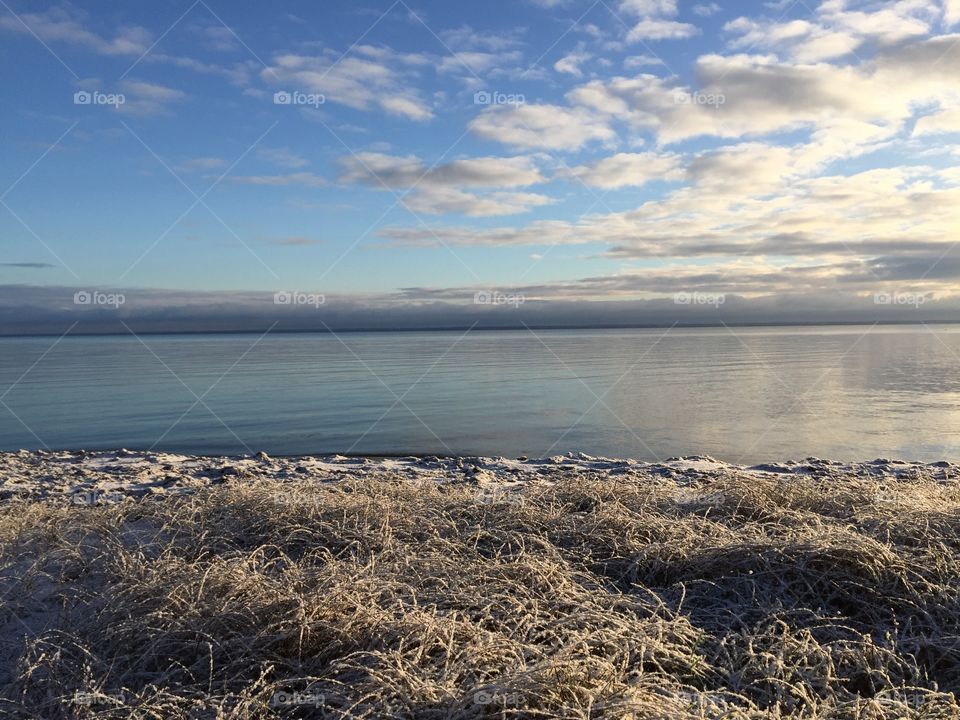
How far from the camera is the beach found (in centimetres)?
335

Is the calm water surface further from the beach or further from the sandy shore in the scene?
the beach

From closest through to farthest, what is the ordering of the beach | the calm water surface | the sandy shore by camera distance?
the beach < the sandy shore < the calm water surface

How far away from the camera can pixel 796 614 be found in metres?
4.45

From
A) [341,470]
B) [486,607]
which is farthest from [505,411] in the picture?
[486,607]

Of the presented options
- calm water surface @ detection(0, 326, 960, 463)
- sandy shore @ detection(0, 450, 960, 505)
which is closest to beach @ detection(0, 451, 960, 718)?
sandy shore @ detection(0, 450, 960, 505)

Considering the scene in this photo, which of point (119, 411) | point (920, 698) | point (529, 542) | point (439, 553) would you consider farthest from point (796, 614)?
point (119, 411)

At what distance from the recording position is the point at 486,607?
418 centimetres

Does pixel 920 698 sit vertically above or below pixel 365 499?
below

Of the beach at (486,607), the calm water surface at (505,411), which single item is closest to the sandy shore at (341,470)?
the calm water surface at (505,411)

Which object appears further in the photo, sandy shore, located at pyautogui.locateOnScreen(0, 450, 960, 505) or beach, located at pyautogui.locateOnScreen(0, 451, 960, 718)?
sandy shore, located at pyautogui.locateOnScreen(0, 450, 960, 505)

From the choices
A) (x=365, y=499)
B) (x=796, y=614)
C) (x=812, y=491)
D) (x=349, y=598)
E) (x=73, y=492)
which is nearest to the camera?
(x=349, y=598)

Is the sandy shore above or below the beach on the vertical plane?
below

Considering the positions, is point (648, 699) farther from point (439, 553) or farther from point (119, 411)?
point (119, 411)

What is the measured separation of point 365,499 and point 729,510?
145 inches
